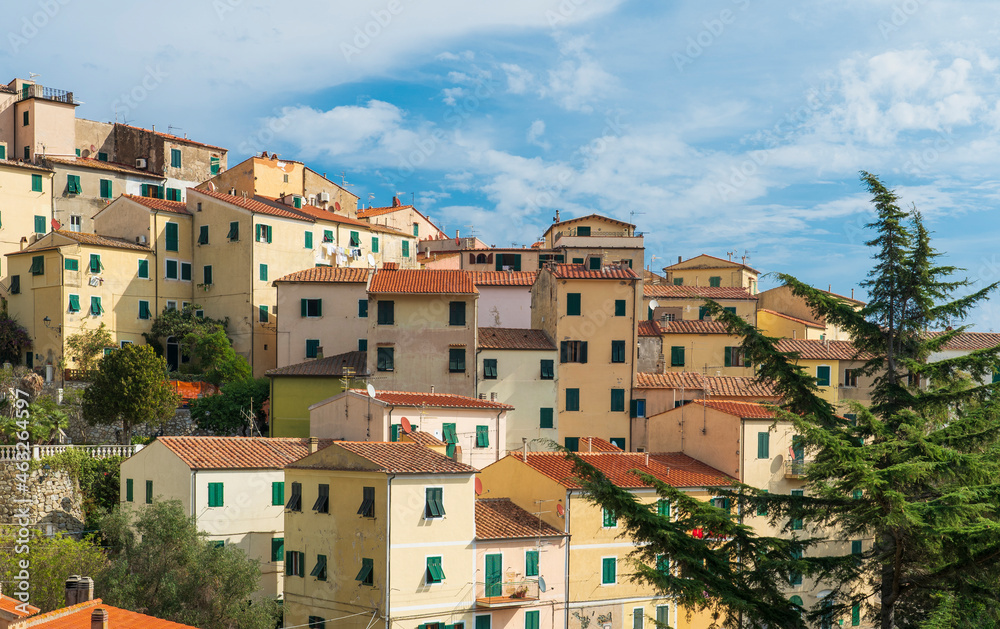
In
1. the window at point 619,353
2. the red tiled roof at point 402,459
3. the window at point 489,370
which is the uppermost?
the window at point 619,353

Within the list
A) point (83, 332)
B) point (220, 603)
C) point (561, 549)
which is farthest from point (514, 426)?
point (83, 332)

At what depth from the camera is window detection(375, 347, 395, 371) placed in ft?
151

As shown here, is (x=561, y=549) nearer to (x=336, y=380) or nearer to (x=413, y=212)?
(x=336, y=380)

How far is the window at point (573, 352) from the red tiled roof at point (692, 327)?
639 cm

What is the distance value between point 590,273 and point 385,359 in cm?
1002

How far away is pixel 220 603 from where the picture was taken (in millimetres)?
30422

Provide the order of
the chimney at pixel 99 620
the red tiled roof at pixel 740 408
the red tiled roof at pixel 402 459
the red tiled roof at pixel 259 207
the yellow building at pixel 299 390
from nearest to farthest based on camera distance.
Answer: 1. the chimney at pixel 99 620
2. the red tiled roof at pixel 402 459
3. the red tiled roof at pixel 740 408
4. the yellow building at pixel 299 390
5. the red tiled roof at pixel 259 207

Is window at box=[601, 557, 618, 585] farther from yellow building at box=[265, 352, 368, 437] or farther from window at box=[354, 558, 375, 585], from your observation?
yellow building at box=[265, 352, 368, 437]

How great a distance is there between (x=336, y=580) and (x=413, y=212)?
45178 millimetres

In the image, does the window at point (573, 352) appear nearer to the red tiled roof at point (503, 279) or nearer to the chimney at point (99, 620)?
the red tiled roof at point (503, 279)

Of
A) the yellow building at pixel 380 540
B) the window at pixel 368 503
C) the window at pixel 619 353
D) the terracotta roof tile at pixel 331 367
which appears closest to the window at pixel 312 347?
the terracotta roof tile at pixel 331 367

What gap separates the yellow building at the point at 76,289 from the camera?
5234 cm

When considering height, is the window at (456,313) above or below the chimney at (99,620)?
above

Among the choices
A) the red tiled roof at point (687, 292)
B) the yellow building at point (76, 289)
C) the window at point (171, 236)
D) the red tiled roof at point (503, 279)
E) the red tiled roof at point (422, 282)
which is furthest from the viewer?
the red tiled roof at point (687, 292)
